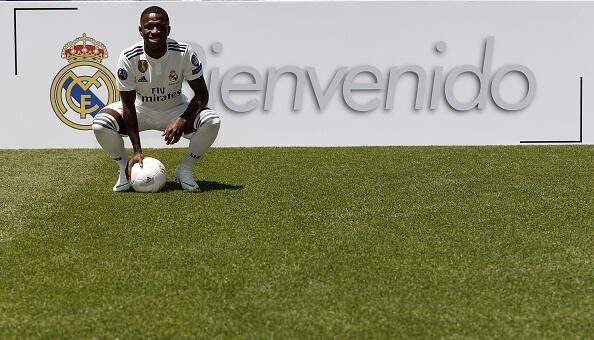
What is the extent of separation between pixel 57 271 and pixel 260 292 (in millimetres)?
1131

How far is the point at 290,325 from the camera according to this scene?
313cm

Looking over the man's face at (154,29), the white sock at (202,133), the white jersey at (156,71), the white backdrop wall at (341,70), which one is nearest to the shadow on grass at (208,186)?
the white sock at (202,133)

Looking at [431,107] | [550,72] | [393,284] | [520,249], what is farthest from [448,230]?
[550,72]

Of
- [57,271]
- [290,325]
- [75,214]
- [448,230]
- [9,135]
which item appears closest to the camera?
[290,325]

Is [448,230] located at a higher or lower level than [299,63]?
lower

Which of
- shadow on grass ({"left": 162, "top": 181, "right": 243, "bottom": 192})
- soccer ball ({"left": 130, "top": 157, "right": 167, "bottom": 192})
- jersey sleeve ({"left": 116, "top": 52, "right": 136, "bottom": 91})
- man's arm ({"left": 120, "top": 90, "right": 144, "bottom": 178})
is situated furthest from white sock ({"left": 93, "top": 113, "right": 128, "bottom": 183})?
shadow on grass ({"left": 162, "top": 181, "right": 243, "bottom": 192})

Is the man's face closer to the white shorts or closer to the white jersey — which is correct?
the white jersey

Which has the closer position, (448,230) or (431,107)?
(448,230)

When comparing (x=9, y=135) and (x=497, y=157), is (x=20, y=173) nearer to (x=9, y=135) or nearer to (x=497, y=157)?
(x=9, y=135)

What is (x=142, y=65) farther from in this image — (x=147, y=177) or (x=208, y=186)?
(x=208, y=186)

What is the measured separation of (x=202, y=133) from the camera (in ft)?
21.8

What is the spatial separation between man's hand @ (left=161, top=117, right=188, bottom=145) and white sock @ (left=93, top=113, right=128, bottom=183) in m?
0.50

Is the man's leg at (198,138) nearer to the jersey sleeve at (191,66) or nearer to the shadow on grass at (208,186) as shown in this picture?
the shadow on grass at (208,186)

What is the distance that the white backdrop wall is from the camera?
1046 centimetres
